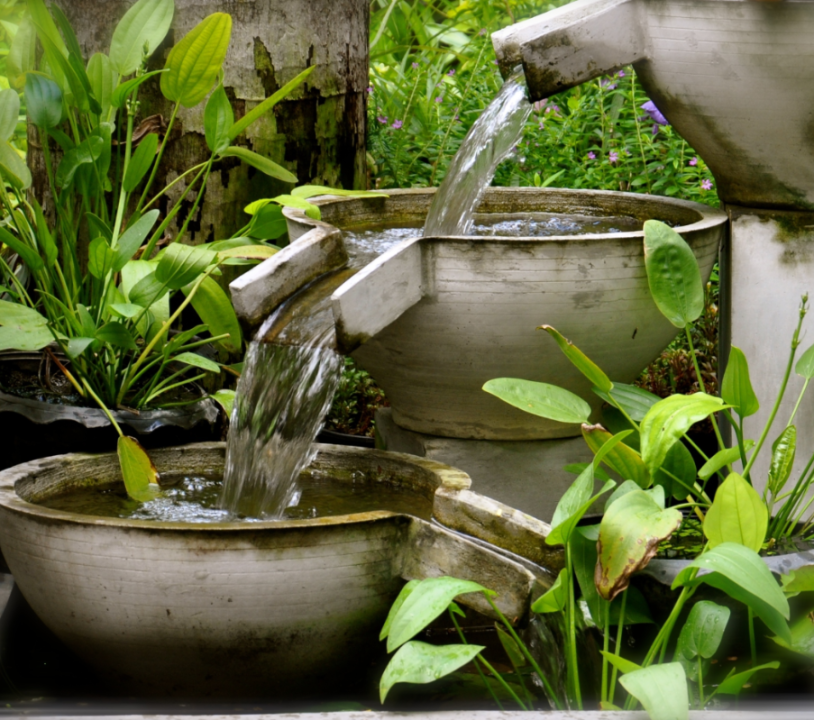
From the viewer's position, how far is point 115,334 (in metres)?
2.03

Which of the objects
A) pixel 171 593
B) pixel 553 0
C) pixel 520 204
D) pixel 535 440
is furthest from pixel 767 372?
pixel 553 0

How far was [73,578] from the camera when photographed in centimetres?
167

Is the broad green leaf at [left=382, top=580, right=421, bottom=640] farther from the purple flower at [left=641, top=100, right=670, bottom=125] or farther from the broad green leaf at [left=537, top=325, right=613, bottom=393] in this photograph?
the purple flower at [left=641, top=100, right=670, bottom=125]

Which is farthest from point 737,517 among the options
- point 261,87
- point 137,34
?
point 261,87

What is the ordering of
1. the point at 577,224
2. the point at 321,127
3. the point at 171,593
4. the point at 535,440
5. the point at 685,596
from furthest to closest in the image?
1. the point at 321,127
2. the point at 577,224
3. the point at 535,440
4. the point at 171,593
5. the point at 685,596

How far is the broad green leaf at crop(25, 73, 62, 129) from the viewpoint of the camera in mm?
2072

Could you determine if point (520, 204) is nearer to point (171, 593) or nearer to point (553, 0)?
point (171, 593)

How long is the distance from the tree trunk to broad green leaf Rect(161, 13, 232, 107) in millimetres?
507

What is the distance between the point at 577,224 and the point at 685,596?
1.32m

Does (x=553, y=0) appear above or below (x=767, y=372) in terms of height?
above

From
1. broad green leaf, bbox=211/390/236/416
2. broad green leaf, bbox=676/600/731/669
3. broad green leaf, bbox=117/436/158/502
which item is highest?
broad green leaf, bbox=211/390/236/416

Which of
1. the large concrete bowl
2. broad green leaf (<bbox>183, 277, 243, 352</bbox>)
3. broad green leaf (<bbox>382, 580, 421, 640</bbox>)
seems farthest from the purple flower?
broad green leaf (<bbox>382, 580, 421, 640</bbox>)

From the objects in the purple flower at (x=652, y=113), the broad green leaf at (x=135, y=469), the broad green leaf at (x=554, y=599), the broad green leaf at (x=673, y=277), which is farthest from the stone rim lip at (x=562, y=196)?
the purple flower at (x=652, y=113)

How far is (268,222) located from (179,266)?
35cm
